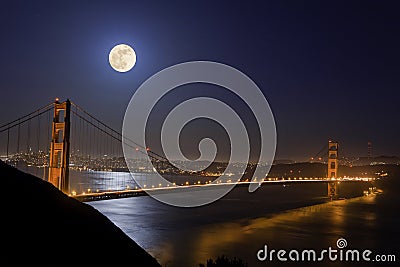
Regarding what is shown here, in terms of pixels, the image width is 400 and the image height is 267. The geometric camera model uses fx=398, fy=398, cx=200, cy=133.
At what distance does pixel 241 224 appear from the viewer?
39156 mm

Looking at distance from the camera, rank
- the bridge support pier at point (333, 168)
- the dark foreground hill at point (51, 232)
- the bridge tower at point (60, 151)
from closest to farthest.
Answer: the dark foreground hill at point (51, 232), the bridge tower at point (60, 151), the bridge support pier at point (333, 168)

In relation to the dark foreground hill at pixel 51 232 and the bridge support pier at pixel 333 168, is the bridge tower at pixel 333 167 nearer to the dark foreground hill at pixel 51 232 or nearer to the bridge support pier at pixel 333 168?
the bridge support pier at pixel 333 168

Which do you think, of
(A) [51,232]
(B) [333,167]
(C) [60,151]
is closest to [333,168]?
(B) [333,167]

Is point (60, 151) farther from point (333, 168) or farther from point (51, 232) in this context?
point (333, 168)

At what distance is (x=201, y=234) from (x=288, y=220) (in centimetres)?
1456

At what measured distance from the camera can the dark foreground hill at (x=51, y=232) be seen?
7059 mm

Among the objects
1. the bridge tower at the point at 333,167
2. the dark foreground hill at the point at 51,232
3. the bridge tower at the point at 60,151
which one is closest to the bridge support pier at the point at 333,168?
the bridge tower at the point at 333,167

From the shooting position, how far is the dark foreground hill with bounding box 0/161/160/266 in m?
7.06

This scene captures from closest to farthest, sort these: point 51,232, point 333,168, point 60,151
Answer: point 51,232
point 60,151
point 333,168

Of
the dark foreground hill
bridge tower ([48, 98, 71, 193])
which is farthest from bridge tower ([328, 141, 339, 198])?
the dark foreground hill

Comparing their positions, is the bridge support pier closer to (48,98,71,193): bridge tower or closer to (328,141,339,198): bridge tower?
(328,141,339,198): bridge tower

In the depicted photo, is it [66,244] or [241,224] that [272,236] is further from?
[66,244]

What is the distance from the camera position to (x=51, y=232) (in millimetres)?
8117

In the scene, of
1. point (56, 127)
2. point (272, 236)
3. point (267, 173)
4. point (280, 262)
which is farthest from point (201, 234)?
point (267, 173)
